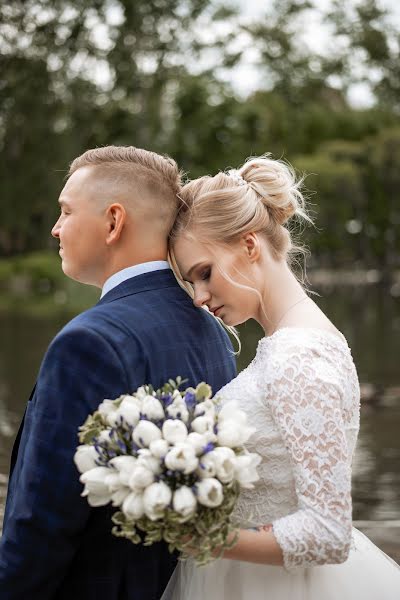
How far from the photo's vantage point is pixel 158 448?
1.96 m

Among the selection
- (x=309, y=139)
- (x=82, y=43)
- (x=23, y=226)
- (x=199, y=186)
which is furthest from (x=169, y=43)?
(x=199, y=186)

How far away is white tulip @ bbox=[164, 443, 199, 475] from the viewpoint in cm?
194

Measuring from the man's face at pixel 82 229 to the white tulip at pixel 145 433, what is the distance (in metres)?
0.61

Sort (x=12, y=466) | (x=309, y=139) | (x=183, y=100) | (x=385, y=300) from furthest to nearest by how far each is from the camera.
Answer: (x=309, y=139)
(x=183, y=100)
(x=385, y=300)
(x=12, y=466)

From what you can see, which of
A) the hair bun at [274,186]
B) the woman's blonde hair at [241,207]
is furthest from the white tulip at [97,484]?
the hair bun at [274,186]

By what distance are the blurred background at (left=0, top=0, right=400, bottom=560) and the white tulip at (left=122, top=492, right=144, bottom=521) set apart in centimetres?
524

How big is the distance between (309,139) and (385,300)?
1112 inches

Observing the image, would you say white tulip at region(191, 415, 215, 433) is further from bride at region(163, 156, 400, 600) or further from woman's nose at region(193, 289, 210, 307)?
woman's nose at region(193, 289, 210, 307)

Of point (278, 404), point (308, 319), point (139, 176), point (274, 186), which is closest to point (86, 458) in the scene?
point (278, 404)

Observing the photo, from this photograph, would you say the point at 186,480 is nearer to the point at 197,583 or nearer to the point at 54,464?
the point at 54,464

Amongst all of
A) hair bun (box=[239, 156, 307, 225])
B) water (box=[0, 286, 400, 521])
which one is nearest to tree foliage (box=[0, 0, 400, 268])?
water (box=[0, 286, 400, 521])

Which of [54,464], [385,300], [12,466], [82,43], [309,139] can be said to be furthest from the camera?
[309,139]

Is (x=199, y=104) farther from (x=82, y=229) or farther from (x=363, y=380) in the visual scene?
(x=82, y=229)

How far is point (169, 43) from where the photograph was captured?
139 ft
